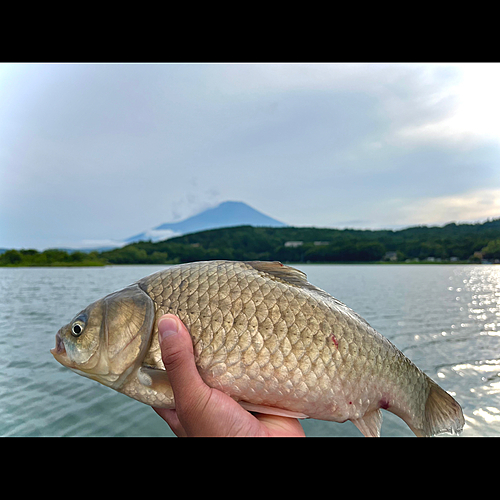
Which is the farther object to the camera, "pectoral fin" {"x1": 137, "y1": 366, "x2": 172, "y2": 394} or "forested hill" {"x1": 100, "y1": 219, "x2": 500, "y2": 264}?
"forested hill" {"x1": 100, "y1": 219, "x2": 500, "y2": 264}

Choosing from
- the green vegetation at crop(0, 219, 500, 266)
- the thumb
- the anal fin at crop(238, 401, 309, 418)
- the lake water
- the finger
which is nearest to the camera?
the thumb

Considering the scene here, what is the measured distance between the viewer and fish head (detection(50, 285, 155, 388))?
5.35 ft

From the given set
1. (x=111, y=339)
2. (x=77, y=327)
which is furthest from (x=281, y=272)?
(x=77, y=327)

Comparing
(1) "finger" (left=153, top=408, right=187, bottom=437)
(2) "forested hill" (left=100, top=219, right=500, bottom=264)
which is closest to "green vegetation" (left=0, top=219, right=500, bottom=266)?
(2) "forested hill" (left=100, top=219, right=500, bottom=264)

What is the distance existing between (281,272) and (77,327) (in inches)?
47.5

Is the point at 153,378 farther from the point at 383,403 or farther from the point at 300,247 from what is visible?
the point at 300,247

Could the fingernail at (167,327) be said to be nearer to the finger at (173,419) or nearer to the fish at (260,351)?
the fish at (260,351)

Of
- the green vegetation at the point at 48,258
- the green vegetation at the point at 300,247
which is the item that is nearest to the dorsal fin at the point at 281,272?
the green vegetation at the point at 300,247

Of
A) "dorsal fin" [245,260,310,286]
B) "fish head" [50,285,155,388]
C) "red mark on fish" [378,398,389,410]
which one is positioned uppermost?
"dorsal fin" [245,260,310,286]

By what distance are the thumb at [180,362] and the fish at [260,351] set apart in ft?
Result: 0.24

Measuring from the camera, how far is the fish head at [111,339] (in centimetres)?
163

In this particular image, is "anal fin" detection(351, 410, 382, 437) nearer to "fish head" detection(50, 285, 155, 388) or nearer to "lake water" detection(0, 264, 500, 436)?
"fish head" detection(50, 285, 155, 388)

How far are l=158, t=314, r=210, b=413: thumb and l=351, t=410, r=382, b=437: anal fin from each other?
88 cm
